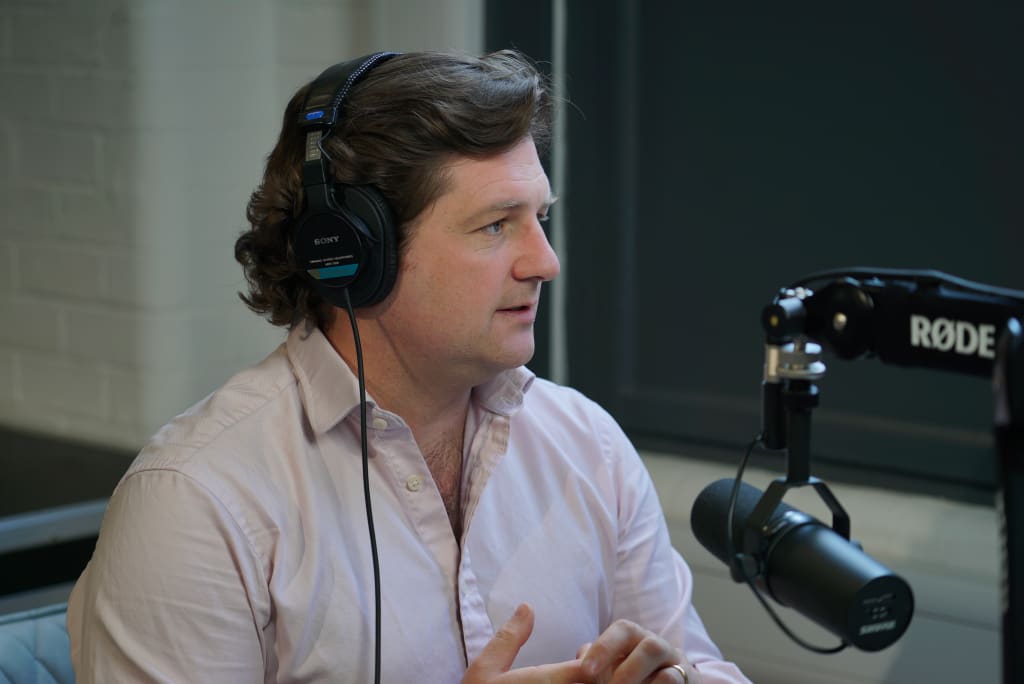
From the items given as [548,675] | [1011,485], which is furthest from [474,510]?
[1011,485]

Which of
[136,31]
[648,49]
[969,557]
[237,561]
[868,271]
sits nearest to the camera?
[868,271]

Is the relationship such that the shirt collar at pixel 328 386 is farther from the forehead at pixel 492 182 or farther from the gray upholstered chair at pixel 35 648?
the gray upholstered chair at pixel 35 648

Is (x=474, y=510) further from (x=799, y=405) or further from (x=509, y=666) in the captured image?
(x=799, y=405)

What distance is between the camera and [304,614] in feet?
3.78

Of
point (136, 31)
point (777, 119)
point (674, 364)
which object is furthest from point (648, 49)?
point (136, 31)

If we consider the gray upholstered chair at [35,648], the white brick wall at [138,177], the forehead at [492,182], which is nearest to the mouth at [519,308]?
the forehead at [492,182]

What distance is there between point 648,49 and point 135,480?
1.39m

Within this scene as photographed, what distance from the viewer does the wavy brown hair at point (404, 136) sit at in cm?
123

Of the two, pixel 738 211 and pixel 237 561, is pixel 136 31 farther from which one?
pixel 237 561

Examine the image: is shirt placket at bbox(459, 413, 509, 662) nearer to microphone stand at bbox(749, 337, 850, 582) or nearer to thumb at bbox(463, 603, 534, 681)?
thumb at bbox(463, 603, 534, 681)

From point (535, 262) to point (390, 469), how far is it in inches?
10.3

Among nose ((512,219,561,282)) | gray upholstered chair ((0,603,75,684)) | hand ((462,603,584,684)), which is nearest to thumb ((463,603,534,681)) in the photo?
hand ((462,603,584,684))

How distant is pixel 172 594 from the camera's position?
1.10m

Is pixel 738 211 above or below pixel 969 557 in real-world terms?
above
